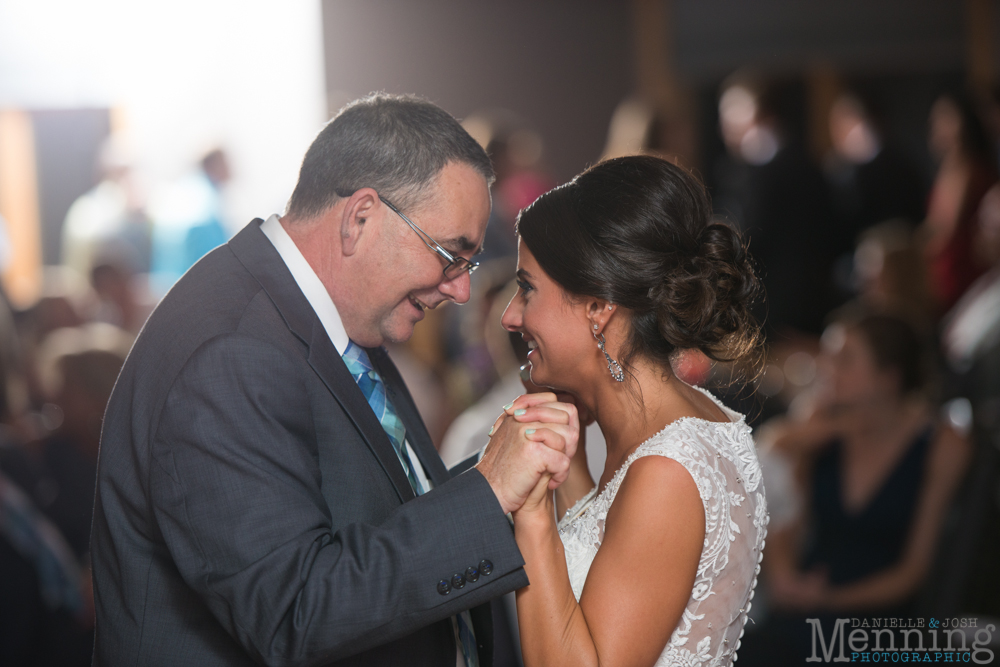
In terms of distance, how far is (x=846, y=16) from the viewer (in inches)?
328

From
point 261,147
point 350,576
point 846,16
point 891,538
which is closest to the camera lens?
A: point 350,576

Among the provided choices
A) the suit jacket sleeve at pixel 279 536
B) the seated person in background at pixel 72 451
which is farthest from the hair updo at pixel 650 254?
the seated person in background at pixel 72 451

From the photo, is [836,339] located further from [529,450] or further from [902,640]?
[529,450]

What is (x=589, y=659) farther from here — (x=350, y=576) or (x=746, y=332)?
(x=746, y=332)

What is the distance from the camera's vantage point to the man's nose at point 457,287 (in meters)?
1.75

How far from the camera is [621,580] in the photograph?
154cm

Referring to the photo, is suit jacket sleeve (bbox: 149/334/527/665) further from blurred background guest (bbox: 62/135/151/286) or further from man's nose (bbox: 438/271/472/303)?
blurred background guest (bbox: 62/135/151/286)

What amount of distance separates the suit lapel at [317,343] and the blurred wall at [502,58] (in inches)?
190

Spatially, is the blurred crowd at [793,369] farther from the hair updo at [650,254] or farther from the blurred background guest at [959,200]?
the hair updo at [650,254]

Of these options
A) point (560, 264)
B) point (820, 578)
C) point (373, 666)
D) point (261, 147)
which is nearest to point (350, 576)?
point (373, 666)

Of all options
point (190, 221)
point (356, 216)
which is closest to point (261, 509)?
point (356, 216)

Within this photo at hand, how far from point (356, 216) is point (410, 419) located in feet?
1.50

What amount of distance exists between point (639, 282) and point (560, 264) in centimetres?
14

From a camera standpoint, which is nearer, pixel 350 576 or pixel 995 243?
pixel 350 576
